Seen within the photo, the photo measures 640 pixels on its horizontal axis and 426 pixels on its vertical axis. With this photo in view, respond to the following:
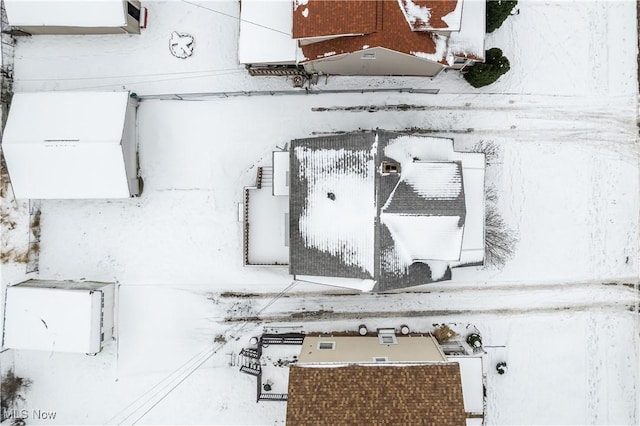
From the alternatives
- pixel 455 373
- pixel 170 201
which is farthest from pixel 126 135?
pixel 455 373

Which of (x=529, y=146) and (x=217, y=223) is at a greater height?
(x=529, y=146)

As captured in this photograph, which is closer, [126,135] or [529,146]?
[126,135]

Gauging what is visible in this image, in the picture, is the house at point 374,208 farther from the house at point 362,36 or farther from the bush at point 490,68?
the bush at point 490,68

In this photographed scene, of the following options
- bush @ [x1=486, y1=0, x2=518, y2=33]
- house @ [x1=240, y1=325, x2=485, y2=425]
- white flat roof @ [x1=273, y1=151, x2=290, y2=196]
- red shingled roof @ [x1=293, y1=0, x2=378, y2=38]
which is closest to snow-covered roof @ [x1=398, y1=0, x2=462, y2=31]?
red shingled roof @ [x1=293, y1=0, x2=378, y2=38]

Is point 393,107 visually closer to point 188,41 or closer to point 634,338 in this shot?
point 188,41

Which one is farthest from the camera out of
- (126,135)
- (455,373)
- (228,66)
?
(228,66)

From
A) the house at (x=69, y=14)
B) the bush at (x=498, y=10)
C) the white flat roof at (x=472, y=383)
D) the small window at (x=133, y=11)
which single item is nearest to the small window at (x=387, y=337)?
the white flat roof at (x=472, y=383)

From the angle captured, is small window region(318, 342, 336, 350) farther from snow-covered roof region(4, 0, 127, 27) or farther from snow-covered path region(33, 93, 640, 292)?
snow-covered roof region(4, 0, 127, 27)
